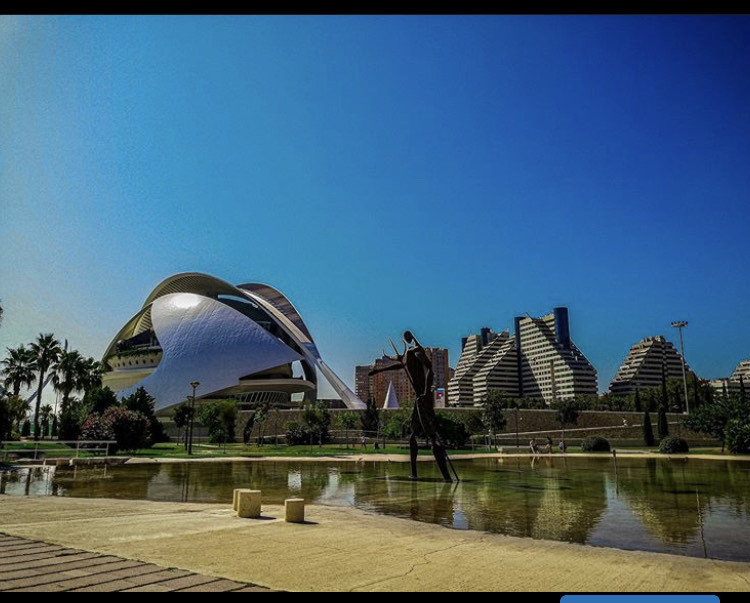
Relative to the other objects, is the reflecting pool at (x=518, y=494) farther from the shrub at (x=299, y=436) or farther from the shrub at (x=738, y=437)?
the shrub at (x=299, y=436)

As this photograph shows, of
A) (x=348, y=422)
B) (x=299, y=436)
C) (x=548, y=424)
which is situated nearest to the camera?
(x=299, y=436)

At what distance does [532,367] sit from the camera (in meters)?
147

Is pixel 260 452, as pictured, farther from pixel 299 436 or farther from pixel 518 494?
pixel 518 494

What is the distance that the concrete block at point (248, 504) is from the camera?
8945 millimetres

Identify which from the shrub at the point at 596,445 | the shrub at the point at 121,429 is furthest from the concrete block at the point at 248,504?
the shrub at the point at 596,445

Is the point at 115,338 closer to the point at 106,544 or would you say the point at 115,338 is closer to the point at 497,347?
the point at 106,544

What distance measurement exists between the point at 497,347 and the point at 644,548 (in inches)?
6026

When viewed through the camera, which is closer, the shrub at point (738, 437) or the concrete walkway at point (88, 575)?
the concrete walkway at point (88, 575)

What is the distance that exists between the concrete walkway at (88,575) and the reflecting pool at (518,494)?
472cm

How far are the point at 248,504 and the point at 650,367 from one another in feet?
461

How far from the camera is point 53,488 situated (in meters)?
14.1

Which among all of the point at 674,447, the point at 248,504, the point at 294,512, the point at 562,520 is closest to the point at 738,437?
the point at 674,447

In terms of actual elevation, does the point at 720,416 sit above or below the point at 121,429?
below

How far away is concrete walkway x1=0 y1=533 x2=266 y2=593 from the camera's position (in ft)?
14.4
